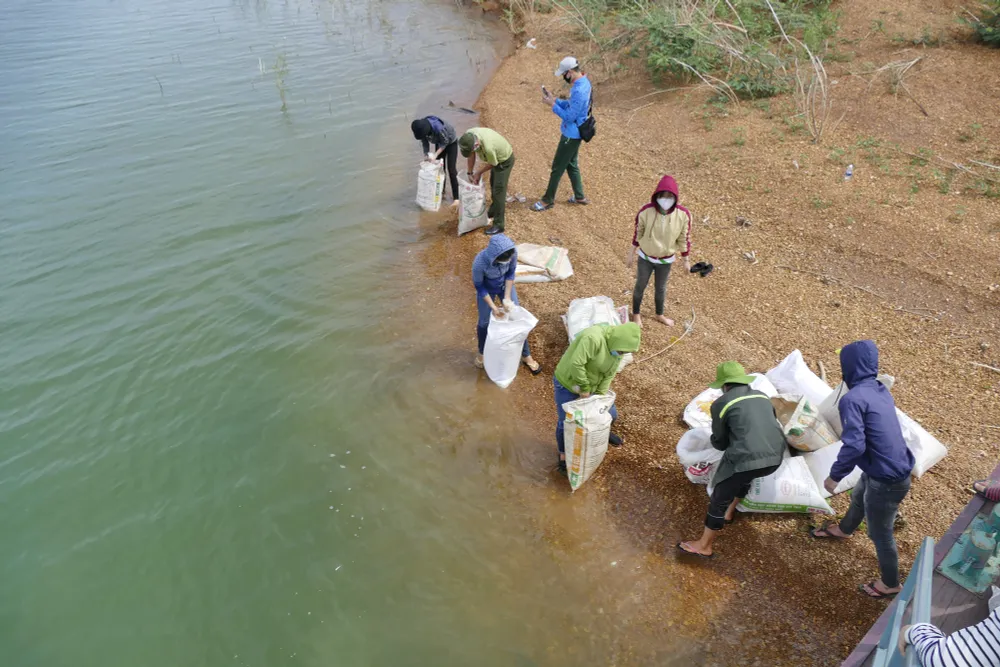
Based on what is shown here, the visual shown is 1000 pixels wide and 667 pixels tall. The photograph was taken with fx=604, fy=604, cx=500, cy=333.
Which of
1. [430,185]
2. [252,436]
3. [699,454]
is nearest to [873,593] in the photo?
[699,454]

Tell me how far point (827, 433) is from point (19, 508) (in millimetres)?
6680

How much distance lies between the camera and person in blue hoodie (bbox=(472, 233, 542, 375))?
544cm

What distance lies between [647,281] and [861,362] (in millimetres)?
2527

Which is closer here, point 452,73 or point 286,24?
point 452,73

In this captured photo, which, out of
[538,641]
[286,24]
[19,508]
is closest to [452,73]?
[286,24]

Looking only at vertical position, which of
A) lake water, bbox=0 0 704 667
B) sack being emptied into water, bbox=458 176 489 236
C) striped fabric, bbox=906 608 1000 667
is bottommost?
Result: lake water, bbox=0 0 704 667

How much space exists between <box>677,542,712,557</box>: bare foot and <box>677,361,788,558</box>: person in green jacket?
45 cm

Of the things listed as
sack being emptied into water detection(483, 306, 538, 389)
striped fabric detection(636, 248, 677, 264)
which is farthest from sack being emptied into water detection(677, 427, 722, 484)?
sack being emptied into water detection(483, 306, 538, 389)

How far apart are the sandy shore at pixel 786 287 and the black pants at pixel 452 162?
98 centimetres

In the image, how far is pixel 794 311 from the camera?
20.6ft

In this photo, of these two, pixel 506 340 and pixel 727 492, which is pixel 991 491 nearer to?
pixel 727 492

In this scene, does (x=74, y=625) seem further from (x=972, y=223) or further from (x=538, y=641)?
(x=972, y=223)

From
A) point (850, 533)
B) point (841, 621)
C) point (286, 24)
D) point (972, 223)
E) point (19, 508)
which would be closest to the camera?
point (841, 621)

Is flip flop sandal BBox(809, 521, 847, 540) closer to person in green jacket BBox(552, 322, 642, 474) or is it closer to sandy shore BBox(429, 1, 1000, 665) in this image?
sandy shore BBox(429, 1, 1000, 665)
